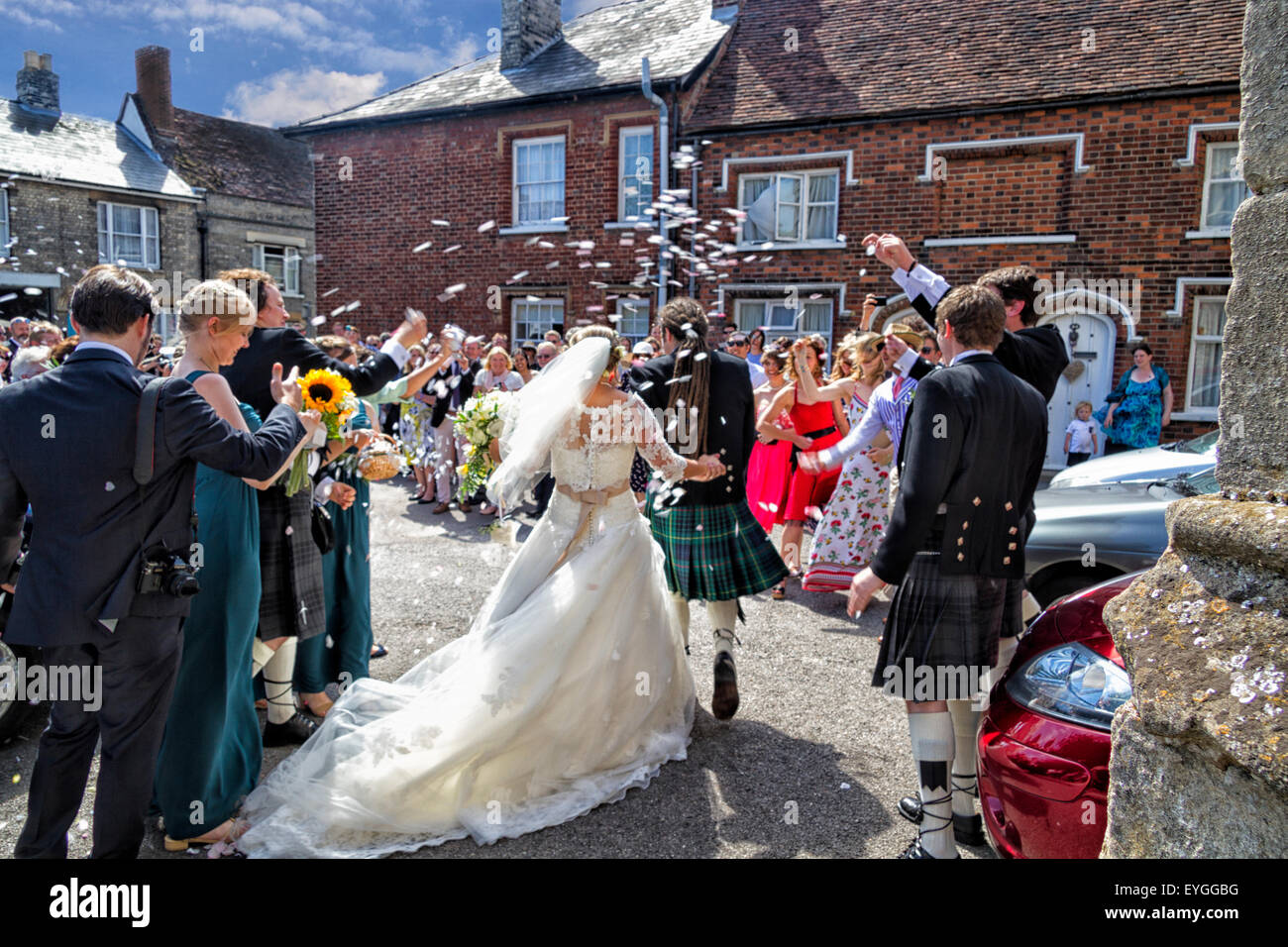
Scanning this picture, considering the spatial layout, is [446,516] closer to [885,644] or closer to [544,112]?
[885,644]

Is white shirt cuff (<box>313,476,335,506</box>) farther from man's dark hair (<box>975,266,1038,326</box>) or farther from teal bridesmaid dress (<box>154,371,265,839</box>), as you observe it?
man's dark hair (<box>975,266,1038,326</box>)

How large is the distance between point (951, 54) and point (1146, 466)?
34.4 feet

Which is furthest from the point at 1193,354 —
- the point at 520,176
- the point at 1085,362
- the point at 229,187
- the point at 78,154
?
the point at 78,154

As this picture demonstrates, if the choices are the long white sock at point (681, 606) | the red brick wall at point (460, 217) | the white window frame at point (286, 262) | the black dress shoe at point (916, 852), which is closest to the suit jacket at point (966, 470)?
the black dress shoe at point (916, 852)

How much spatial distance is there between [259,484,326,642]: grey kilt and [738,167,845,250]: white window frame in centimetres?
1265

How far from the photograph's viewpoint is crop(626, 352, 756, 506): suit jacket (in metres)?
5.30

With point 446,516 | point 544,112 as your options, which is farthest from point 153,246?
point 446,516

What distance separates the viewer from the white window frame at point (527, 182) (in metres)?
17.4

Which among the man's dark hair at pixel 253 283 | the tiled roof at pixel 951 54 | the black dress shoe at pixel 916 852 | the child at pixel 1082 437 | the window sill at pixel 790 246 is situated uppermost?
the tiled roof at pixel 951 54

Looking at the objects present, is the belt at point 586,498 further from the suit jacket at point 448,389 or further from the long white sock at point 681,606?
the suit jacket at point 448,389

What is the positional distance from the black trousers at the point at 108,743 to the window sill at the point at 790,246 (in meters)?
13.9

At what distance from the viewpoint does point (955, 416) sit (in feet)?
11.1

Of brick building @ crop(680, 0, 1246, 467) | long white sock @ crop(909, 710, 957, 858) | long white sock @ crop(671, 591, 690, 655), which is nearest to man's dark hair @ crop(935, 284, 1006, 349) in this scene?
long white sock @ crop(909, 710, 957, 858)

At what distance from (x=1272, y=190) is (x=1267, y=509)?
2.24 feet
